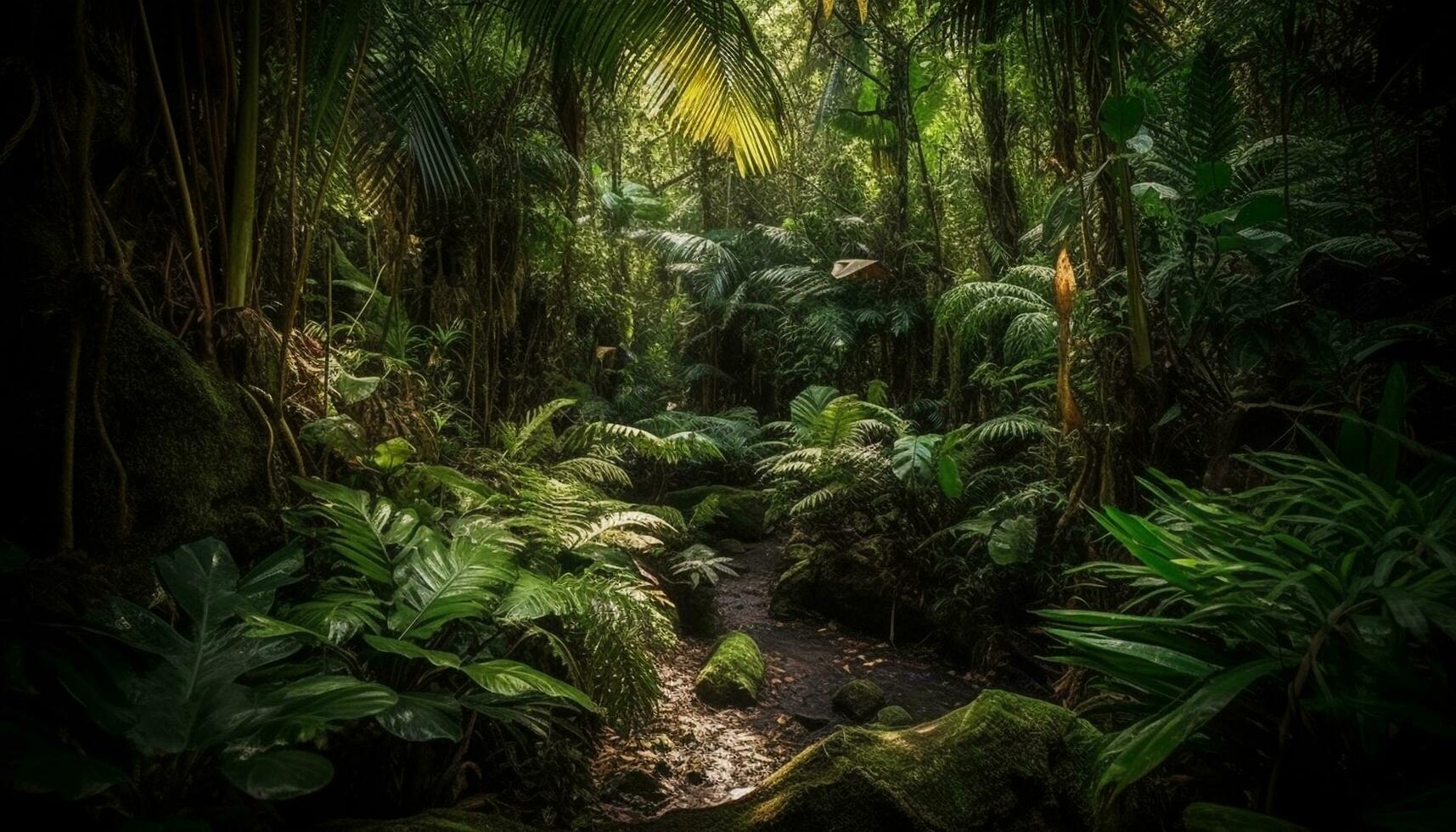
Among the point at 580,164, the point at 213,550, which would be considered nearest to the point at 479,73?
the point at 580,164

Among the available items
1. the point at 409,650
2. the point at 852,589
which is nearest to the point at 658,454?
the point at 852,589

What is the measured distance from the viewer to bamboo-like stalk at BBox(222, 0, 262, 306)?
2455mm

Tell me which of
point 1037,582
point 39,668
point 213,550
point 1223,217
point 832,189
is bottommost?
point 1037,582

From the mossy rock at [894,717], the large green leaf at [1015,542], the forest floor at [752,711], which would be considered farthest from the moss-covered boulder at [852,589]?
the mossy rock at [894,717]

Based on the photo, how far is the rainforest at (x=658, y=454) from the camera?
1.44m

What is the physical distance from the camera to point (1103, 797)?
162 cm

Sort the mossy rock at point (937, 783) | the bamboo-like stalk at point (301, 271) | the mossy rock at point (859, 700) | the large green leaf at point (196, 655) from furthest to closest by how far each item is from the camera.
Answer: the mossy rock at point (859, 700), the bamboo-like stalk at point (301, 271), the mossy rock at point (937, 783), the large green leaf at point (196, 655)

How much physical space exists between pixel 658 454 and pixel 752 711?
2115mm

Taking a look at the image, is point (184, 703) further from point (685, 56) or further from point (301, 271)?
point (685, 56)

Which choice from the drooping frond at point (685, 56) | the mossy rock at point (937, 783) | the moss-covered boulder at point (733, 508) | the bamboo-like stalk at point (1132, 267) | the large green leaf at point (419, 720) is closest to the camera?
the large green leaf at point (419, 720)

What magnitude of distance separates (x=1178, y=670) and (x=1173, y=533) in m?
0.65

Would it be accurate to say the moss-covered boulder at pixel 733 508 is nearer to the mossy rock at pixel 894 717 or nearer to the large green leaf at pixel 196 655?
the mossy rock at pixel 894 717

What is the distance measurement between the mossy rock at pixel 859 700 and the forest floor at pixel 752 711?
3.8 inches

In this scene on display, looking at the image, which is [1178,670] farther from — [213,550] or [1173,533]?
[213,550]
